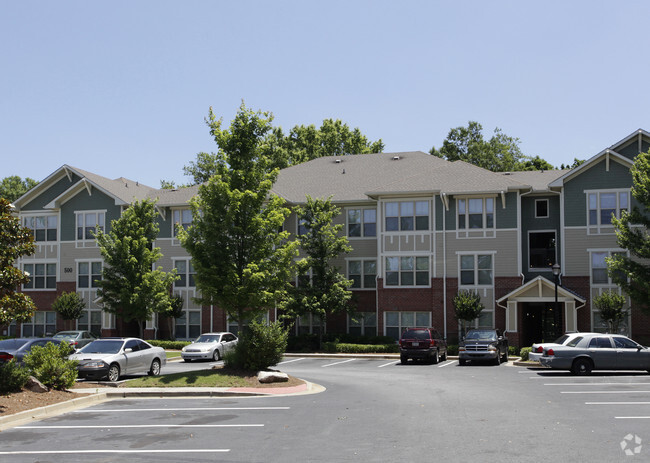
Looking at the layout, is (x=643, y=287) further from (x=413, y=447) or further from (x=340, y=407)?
(x=413, y=447)

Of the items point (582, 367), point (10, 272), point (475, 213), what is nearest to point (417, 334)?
point (582, 367)

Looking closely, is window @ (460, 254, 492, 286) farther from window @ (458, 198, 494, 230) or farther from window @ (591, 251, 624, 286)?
window @ (591, 251, 624, 286)

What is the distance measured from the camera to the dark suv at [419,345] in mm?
31938

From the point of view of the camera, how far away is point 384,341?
40.6 metres

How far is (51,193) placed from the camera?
4922 centimetres

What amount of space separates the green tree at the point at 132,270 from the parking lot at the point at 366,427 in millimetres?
21304

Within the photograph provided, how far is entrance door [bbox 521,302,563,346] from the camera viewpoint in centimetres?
3938

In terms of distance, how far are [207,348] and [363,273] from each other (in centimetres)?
1340

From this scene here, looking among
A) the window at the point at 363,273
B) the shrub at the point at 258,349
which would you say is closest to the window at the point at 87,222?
the window at the point at 363,273

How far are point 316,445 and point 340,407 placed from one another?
493 centimetres

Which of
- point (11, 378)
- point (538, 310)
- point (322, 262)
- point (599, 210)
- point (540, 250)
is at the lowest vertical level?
point (11, 378)

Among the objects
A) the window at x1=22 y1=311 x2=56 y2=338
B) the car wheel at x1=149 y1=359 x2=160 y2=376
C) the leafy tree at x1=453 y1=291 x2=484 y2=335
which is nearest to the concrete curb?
the car wheel at x1=149 y1=359 x2=160 y2=376

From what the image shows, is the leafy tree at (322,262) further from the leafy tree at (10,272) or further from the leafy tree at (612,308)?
the leafy tree at (10,272)

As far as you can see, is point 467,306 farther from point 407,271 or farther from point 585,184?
point 585,184
